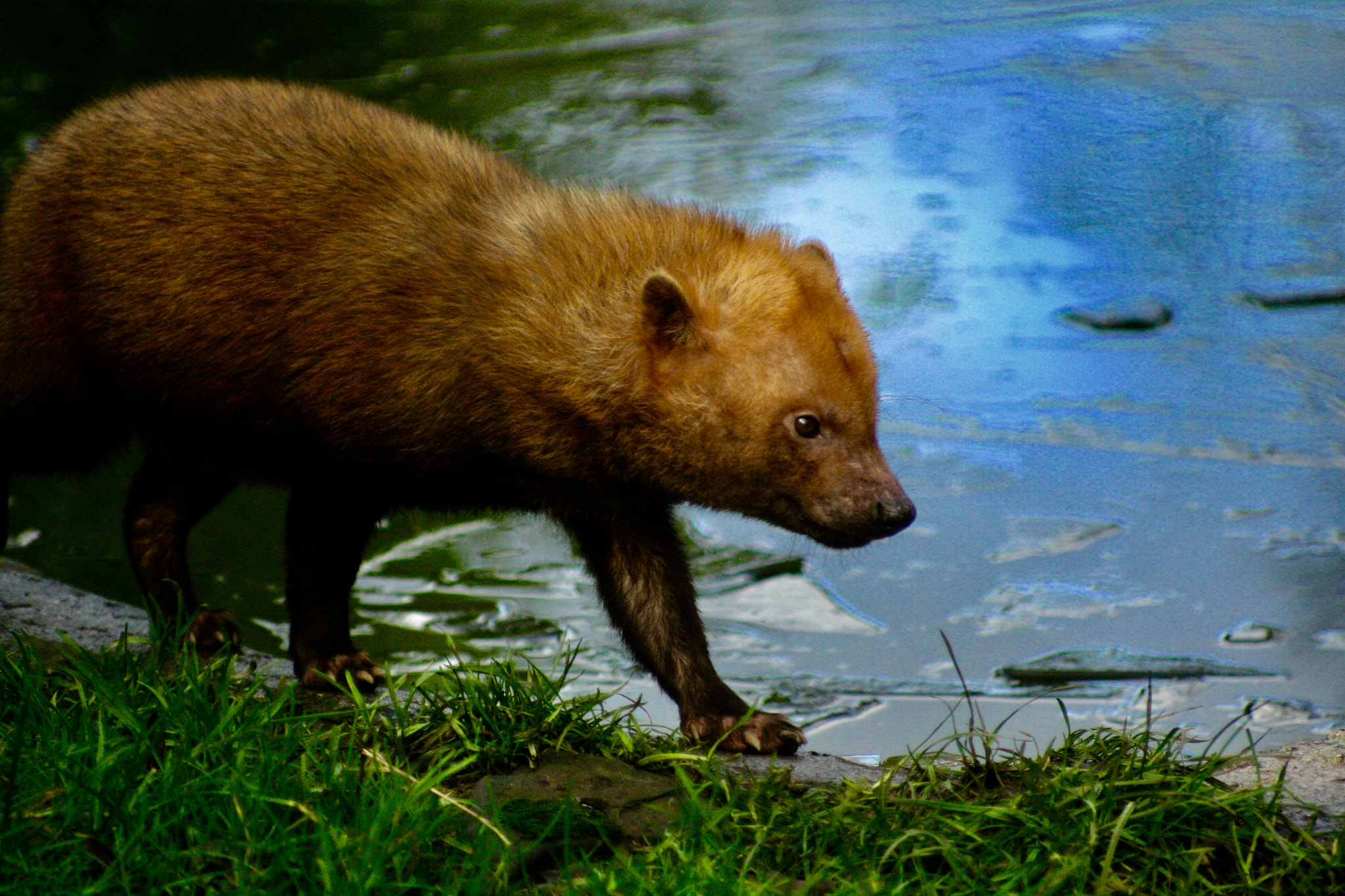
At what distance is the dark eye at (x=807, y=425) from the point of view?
13.2 ft

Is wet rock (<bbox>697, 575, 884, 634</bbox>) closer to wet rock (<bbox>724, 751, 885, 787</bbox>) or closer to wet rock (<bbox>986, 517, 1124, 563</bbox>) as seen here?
wet rock (<bbox>986, 517, 1124, 563</bbox>)

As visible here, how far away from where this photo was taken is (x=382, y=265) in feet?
14.5

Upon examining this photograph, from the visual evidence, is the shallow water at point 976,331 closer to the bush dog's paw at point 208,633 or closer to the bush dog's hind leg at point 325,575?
the bush dog's hind leg at point 325,575

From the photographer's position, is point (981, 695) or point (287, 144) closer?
point (287, 144)

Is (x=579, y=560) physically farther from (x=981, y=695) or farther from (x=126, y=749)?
(x=126, y=749)

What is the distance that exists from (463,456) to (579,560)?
89.3 inches

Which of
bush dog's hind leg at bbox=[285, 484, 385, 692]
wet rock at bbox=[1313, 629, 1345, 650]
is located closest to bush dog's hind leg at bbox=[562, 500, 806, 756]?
bush dog's hind leg at bbox=[285, 484, 385, 692]

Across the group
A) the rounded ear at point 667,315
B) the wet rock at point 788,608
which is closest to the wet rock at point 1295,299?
the wet rock at point 788,608

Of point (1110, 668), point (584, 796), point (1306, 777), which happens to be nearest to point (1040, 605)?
point (1110, 668)

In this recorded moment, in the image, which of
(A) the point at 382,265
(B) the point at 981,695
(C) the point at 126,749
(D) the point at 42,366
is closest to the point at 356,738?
(C) the point at 126,749

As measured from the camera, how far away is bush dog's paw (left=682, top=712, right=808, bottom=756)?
4.27m

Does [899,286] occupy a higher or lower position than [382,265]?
lower

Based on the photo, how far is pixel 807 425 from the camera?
4.04 m

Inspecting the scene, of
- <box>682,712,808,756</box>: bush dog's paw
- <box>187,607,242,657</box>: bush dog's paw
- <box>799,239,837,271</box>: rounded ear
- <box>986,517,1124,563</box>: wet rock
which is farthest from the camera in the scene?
<box>986,517,1124,563</box>: wet rock
